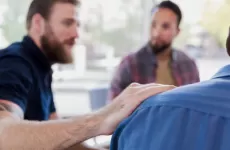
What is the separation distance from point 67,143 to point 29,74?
0.66m

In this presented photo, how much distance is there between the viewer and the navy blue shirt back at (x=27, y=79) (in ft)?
4.62

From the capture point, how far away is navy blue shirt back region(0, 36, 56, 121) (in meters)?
1.41

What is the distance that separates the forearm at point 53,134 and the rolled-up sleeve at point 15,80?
0.33 meters

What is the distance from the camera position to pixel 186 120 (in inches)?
28.2

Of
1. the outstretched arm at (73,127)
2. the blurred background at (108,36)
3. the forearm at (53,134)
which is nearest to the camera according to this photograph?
the outstretched arm at (73,127)

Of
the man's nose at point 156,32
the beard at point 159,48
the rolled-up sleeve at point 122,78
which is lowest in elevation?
the rolled-up sleeve at point 122,78

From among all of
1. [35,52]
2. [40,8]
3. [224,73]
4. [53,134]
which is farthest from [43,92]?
[224,73]

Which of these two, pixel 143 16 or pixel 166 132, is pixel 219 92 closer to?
pixel 166 132

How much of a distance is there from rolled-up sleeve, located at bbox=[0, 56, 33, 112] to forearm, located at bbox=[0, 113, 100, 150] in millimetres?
331

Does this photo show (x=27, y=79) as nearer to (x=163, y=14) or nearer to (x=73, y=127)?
(x=73, y=127)

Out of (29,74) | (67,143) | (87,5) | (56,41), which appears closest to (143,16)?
(87,5)

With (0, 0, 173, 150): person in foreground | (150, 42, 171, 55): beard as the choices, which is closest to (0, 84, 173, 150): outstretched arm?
(0, 0, 173, 150): person in foreground

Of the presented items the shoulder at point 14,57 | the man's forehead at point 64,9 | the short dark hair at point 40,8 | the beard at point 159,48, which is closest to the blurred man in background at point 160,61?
the beard at point 159,48

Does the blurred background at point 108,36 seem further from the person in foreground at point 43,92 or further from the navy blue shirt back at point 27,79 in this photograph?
the navy blue shirt back at point 27,79
